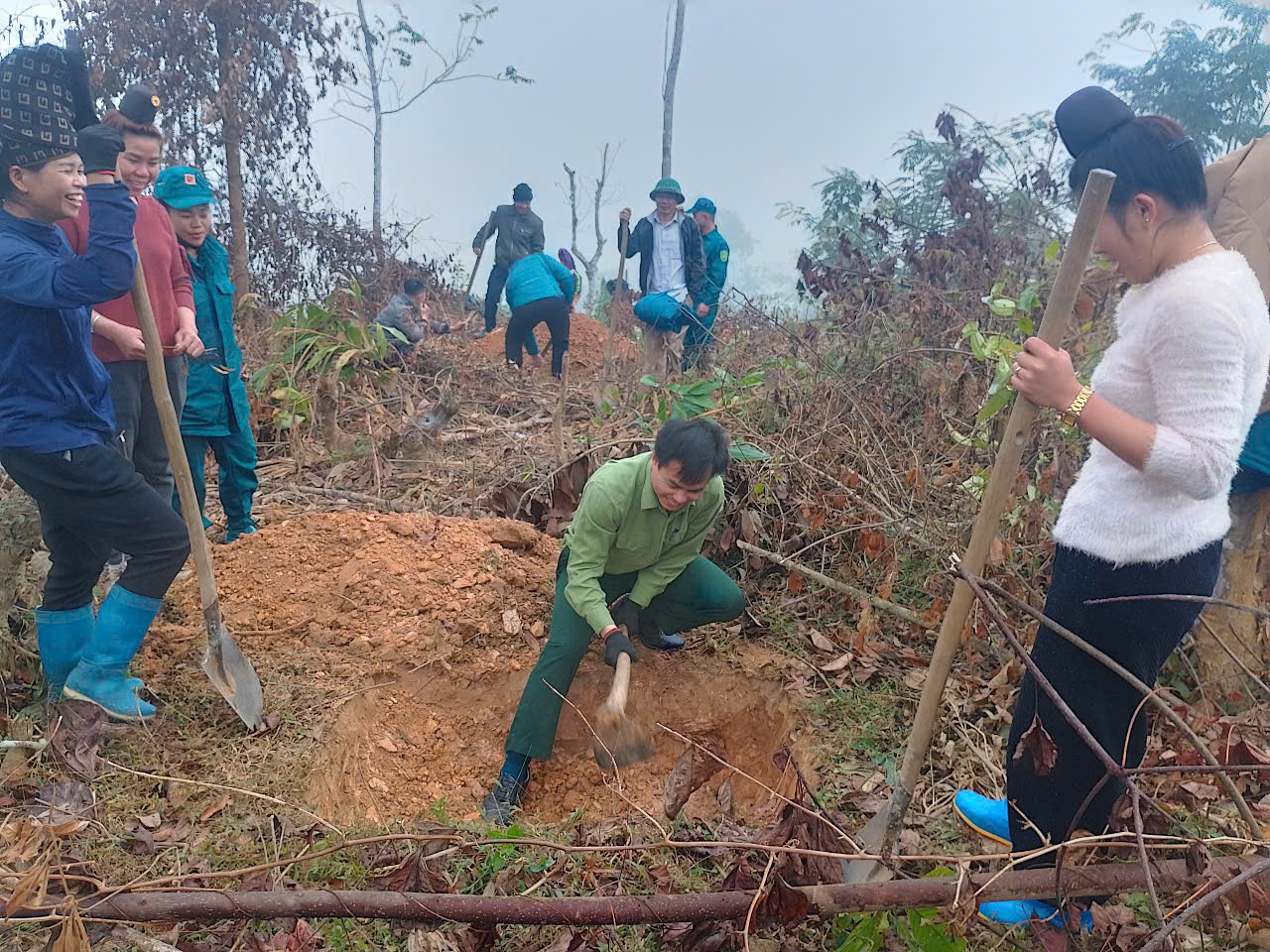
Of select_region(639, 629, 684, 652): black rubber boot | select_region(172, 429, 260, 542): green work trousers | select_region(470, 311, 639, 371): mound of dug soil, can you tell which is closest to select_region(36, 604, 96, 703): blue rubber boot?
select_region(172, 429, 260, 542): green work trousers

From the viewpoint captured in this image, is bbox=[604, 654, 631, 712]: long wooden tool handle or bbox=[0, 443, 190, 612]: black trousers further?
bbox=[604, 654, 631, 712]: long wooden tool handle

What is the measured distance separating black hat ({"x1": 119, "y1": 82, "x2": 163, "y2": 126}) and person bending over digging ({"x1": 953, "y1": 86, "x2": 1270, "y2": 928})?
2.93 metres

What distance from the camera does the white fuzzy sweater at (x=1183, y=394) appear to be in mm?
1362

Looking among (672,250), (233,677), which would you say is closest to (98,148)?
(233,677)

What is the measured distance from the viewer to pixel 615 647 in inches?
104

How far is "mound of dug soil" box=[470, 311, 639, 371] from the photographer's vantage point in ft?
31.5

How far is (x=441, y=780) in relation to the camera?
2957mm

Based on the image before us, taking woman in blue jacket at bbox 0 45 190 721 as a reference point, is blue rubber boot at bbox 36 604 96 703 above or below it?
below

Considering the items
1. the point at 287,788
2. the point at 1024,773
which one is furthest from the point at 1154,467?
the point at 287,788

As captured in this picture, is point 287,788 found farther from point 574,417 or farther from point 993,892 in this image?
point 574,417

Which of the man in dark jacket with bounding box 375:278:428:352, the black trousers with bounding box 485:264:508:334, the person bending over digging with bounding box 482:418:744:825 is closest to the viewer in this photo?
the person bending over digging with bounding box 482:418:744:825

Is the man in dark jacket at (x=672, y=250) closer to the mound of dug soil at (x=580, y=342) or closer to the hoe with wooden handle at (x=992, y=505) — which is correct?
the mound of dug soil at (x=580, y=342)

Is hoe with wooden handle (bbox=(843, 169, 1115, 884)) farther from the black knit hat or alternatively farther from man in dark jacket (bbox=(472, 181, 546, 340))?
man in dark jacket (bbox=(472, 181, 546, 340))

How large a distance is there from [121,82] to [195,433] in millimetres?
6923
